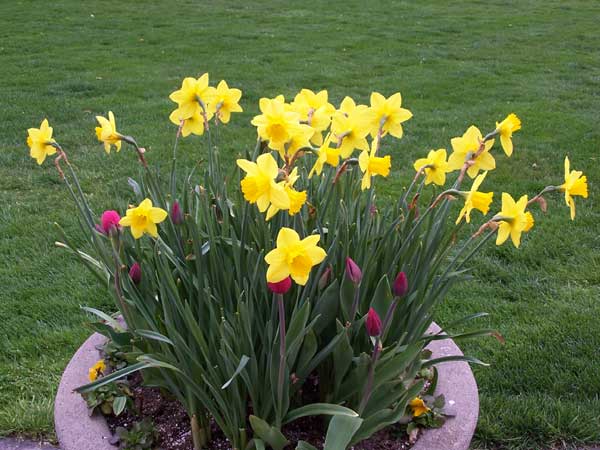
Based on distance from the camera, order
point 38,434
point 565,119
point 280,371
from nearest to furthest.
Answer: point 280,371 → point 38,434 → point 565,119

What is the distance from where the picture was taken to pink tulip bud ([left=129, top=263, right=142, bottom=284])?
1.57 meters

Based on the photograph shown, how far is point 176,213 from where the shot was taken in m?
1.57

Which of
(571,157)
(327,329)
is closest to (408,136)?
(571,157)

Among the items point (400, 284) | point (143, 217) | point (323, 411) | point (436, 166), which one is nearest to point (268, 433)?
point (323, 411)

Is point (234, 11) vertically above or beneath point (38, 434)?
above

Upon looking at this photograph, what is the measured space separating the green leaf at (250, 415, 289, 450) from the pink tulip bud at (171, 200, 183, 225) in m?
0.52

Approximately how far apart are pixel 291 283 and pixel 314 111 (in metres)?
0.44

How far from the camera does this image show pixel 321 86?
6.36 meters

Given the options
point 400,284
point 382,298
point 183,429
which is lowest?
point 183,429

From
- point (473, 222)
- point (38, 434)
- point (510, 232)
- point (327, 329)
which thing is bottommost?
point (38, 434)

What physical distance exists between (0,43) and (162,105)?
3940mm

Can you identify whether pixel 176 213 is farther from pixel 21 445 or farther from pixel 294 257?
pixel 21 445

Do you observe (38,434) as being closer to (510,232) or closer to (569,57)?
(510,232)

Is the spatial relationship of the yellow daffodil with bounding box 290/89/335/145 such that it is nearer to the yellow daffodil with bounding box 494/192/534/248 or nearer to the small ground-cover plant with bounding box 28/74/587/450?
the small ground-cover plant with bounding box 28/74/587/450
